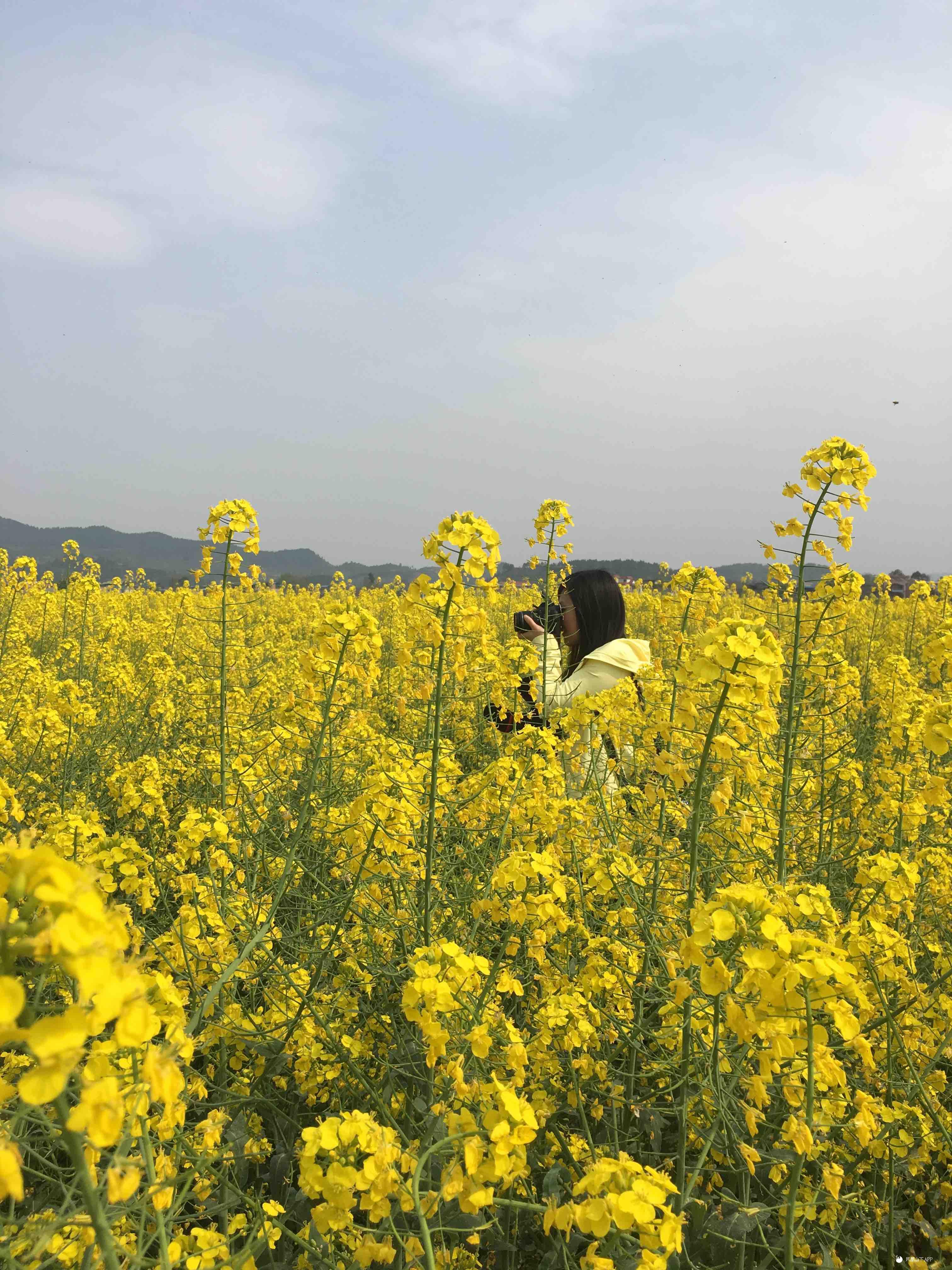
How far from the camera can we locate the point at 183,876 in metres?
2.56

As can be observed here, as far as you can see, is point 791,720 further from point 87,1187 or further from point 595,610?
point 595,610

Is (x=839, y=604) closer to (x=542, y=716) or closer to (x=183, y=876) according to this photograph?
(x=542, y=716)

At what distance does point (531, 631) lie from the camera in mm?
5602

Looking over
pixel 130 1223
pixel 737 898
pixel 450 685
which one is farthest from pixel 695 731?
pixel 130 1223

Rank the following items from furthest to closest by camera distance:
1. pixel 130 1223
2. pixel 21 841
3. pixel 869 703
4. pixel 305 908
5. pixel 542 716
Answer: pixel 869 703
pixel 542 716
pixel 305 908
pixel 130 1223
pixel 21 841

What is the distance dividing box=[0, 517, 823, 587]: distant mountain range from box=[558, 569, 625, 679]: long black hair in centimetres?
19

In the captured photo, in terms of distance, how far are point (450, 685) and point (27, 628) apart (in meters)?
7.89

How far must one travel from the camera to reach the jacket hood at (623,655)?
16.8 ft

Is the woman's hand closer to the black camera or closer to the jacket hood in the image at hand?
the black camera

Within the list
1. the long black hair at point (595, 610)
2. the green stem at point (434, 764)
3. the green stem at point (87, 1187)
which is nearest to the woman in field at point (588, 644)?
the long black hair at point (595, 610)

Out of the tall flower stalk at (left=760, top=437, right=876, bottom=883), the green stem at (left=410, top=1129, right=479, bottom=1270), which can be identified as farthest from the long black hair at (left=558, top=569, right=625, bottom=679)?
the green stem at (left=410, top=1129, right=479, bottom=1270)

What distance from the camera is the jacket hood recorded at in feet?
16.8

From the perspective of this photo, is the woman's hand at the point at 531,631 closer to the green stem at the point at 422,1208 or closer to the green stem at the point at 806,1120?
the green stem at the point at 806,1120

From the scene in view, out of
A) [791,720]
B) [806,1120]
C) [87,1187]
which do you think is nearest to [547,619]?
[791,720]
